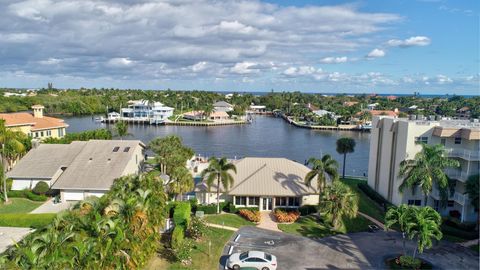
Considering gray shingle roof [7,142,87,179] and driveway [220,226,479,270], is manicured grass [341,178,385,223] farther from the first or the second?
gray shingle roof [7,142,87,179]

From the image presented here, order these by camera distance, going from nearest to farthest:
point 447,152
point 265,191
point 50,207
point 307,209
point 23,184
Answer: point 447,152 → point 307,209 → point 265,191 → point 50,207 → point 23,184

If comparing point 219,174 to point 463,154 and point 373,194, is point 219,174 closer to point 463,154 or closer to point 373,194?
point 373,194

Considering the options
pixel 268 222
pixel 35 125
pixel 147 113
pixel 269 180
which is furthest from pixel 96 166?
pixel 147 113

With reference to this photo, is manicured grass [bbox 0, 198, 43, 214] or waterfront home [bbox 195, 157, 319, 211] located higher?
waterfront home [bbox 195, 157, 319, 211]

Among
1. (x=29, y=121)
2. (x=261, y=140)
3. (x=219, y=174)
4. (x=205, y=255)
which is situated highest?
(x=29, y=121)

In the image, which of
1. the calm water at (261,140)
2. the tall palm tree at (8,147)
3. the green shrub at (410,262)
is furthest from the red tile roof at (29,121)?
the green shrub at (410,262)

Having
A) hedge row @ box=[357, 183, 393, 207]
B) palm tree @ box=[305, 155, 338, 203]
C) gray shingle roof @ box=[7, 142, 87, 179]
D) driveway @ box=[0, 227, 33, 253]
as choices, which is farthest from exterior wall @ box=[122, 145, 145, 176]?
hedge row @ box=[357, 183, 393, 207]
